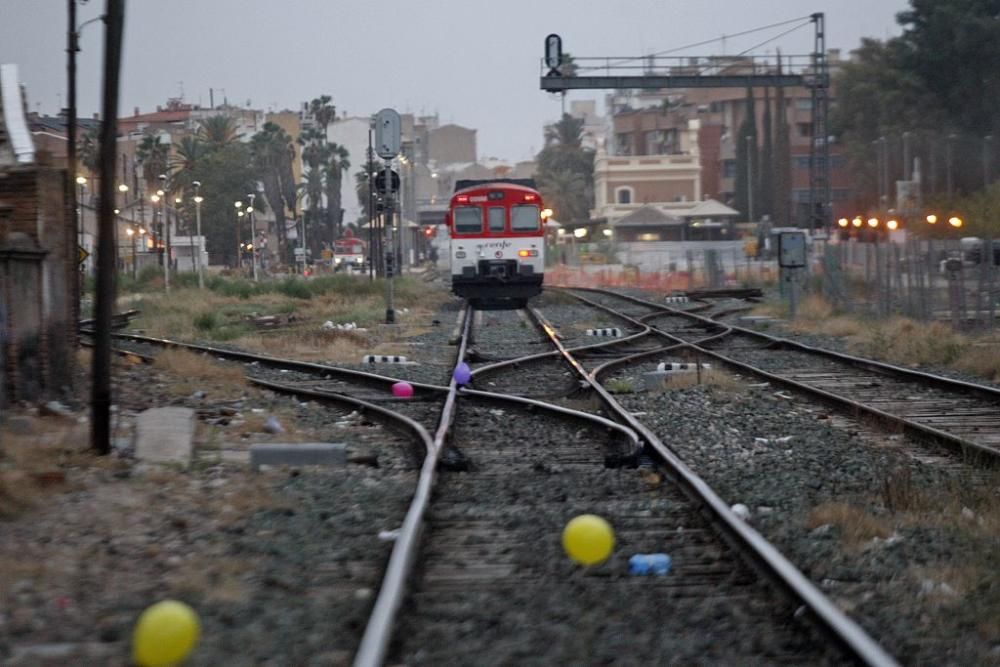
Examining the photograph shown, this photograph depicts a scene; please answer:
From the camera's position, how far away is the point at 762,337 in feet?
79.5

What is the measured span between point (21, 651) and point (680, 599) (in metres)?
2.77

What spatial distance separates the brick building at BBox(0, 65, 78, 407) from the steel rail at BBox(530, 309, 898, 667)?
6809mm

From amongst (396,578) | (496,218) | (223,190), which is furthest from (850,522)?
(223,190)

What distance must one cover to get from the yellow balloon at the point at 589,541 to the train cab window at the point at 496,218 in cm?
2978

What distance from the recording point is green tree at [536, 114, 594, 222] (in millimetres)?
129000

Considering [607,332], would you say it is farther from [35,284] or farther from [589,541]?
[589,541]

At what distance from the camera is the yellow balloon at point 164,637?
5082 millimetres

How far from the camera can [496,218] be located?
36.4 metres

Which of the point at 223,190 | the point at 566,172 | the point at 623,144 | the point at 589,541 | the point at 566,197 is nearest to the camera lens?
the point at 589,541

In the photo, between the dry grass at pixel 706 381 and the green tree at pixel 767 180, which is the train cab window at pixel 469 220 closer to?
the dry grass at pixel 706 381

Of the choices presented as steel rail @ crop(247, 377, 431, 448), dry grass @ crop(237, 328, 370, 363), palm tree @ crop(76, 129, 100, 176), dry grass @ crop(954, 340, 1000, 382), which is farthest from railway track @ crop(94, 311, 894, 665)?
palm tree @ crop(76, 129, 100, 176)

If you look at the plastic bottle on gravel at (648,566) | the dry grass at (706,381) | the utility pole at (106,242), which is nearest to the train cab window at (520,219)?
the dry grass at (706,381)

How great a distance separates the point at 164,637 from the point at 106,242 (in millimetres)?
5757

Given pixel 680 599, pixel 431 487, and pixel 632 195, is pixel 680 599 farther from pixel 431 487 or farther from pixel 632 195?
pixel 632 195
